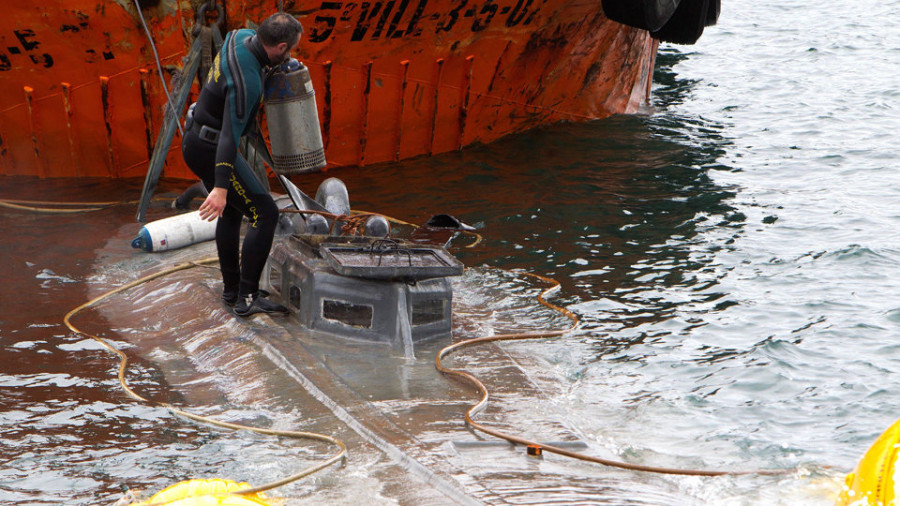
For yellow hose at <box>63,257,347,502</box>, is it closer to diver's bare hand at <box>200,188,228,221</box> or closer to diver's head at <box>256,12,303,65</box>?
diver's bare hand at <box>200,188,228,221</box>

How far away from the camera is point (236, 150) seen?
557 cm

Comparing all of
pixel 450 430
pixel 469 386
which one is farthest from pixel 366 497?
pixel 469 386

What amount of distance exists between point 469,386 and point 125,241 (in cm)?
397

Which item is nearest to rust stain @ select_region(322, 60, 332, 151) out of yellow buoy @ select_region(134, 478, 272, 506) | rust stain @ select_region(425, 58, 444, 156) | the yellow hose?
rust stain @ select_region(425, 58, 444, 156)

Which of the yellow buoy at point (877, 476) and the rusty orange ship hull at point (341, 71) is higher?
the rusty orange ship hull at point (341, 71)

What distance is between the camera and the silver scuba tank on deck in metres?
6.67

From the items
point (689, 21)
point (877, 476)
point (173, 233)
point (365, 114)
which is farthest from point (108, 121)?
point (877, 476)

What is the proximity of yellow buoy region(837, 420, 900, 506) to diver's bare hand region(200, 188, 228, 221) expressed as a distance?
349 cm

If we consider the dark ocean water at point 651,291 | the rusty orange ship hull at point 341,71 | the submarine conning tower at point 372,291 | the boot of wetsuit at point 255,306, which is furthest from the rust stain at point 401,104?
the boot of wetsuit at point 255,306

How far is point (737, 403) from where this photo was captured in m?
5.94

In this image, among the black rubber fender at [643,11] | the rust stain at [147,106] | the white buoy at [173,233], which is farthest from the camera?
the black rubber fender at [643,11]

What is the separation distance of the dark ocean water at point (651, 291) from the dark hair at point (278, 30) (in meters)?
2.09

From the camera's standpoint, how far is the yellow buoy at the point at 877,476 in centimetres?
364

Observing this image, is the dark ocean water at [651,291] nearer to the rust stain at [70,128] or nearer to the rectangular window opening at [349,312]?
the rust stain at [70,128]
